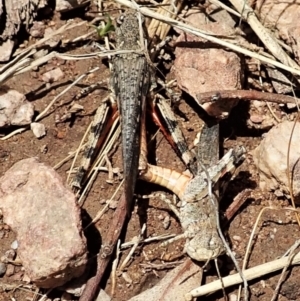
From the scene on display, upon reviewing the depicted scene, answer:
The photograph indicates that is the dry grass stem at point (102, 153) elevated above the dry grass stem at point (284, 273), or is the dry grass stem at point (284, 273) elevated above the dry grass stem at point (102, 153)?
the dry grass stem at point (102, 153)

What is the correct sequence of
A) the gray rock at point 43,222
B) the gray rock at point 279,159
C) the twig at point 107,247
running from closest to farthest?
the gray rock at point 43,222
the twig at point 107,247
the gray rock at point 279,159

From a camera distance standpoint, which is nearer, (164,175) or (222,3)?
(164,175)

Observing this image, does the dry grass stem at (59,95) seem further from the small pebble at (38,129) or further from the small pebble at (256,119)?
the small pebble at (256,119)

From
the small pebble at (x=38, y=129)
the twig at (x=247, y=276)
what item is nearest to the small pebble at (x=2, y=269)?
the small pebble at (x=38, y=129)

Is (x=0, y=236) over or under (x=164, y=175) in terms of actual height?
under

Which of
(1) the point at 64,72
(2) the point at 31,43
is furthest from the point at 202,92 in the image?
(2) the point at 31,43

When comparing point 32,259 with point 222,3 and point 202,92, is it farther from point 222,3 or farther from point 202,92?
point 222,3

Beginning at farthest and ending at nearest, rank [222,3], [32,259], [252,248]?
[222,3] → [252,248] → [32,259]

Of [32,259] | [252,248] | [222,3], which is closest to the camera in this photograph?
[32,259]
